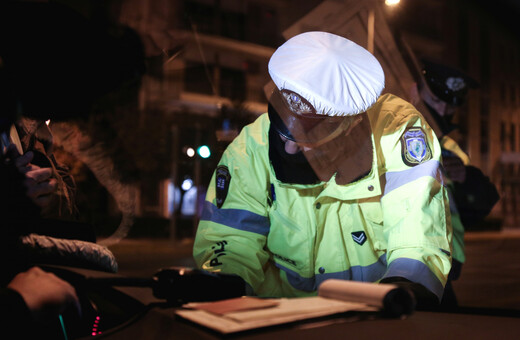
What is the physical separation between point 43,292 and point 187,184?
1592 millimetres

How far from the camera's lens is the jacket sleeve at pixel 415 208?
3.47ft

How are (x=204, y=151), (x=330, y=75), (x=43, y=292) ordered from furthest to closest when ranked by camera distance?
1. (x=204, y=151)
2. (x=330, y=75)
3. (x=43, y=292)

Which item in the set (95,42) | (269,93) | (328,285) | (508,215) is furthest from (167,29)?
(508,215)

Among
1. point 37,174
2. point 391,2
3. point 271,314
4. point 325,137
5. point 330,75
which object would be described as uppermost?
point 391,2

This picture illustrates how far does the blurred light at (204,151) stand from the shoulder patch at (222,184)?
0.39 metres

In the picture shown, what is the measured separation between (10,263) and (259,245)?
27.0 inches

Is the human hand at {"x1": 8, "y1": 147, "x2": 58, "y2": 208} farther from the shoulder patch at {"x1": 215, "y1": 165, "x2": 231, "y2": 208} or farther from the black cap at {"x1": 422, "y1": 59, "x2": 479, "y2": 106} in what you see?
the black cap at {"x1": 422, "y1": 59, "x2": 479, "y2": 106}

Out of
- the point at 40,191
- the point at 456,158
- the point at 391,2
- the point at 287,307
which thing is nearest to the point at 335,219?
the point at 287,307

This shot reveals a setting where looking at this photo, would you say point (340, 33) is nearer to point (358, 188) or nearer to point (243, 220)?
point (358, 188)

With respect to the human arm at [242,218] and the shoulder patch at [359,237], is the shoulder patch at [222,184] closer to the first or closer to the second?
the human arm at [242,218]

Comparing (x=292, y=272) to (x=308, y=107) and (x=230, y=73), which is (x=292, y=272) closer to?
(x=308, y=107)

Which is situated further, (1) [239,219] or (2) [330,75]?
(1) [239,219]

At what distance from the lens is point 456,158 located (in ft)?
7.02

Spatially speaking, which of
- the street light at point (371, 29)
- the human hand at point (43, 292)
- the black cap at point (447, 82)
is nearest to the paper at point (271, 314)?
the human hand at point (43, 292)
